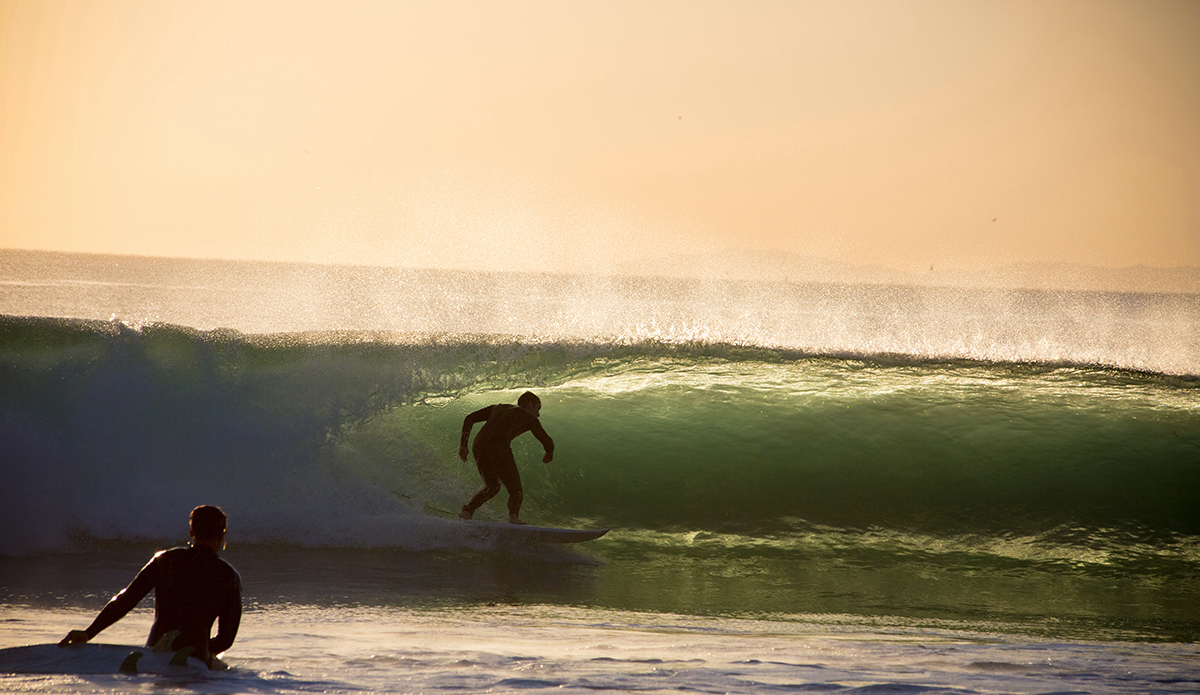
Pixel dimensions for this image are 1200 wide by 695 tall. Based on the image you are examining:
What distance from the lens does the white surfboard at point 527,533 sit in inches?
289

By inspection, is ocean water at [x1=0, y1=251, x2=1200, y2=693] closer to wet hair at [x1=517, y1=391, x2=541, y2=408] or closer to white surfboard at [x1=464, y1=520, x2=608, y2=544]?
white surfboard at [x1=464, y1=520, x2=608, y2=544]

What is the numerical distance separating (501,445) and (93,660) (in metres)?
4.17

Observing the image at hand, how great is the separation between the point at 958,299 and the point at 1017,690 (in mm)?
73720

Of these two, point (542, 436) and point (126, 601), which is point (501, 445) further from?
point (126, 601)

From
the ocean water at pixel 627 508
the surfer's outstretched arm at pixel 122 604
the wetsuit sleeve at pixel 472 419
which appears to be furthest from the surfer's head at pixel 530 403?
the surfer's outstretched arm at pixel 122 604

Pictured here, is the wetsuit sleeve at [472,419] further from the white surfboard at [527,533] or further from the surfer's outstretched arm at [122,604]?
the surfer's outstretched arm at [122,604]

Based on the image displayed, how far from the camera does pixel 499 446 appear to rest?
7.46m

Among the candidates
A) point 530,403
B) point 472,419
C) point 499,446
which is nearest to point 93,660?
point 472,419

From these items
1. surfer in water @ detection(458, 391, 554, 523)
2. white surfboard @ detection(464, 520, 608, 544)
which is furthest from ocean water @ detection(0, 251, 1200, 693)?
surfer in water @ detection(458, 391, 554, 523)

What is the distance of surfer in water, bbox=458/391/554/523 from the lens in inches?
292

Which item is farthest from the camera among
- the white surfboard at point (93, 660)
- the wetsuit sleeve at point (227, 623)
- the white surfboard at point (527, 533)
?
the white surfboard at point (527, 533)

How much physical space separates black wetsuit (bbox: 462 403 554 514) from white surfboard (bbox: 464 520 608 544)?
0.44 ft

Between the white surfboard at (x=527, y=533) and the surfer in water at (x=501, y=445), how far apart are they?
9cm

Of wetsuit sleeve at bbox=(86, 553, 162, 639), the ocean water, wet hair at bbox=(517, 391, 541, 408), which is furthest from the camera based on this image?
wet hair at bbox=(517, 391, 541, 408)
